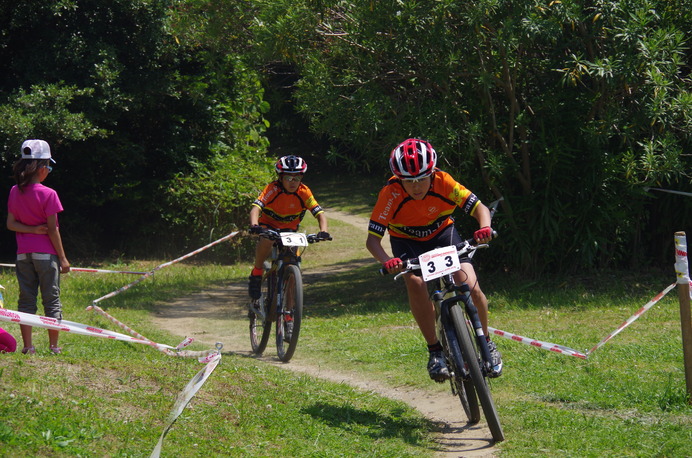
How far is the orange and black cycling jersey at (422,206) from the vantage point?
21.2ft

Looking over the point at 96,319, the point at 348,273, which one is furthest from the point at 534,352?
the point at 348,273

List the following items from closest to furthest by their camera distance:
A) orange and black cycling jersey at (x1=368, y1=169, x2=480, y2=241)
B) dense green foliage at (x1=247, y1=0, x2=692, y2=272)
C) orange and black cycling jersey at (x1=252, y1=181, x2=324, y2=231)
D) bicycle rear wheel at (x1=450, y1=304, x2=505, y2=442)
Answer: bicycle rear wheel at (x1=450, y1=304, x2=505, y2=442) → orange and black cycling jersey at (x1=368, y1=169, x2=480, y2=241) → orange and black cycling jersey at (x1=252, y1=181, x2=324, y2=231) → dense green foliage at (x1=247, y1=0, x2=692, y2=272)

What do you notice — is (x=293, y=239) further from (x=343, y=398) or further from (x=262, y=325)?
(x=343, y=398)

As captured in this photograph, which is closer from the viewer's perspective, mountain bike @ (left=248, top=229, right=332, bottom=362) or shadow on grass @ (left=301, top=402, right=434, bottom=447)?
shadow on grass @ (left=301, top=402, right=434, bottom=447)

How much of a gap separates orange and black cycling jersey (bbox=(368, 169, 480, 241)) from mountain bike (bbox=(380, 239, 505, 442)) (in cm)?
46

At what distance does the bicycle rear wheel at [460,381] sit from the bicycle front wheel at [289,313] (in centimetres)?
232

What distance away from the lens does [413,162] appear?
20.1 feet

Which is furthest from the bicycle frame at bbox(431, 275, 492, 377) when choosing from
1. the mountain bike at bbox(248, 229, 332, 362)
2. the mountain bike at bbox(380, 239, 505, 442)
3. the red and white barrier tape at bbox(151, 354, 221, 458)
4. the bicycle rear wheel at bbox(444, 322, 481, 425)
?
the mountain bike at bbox(248, 229, 332, 362)

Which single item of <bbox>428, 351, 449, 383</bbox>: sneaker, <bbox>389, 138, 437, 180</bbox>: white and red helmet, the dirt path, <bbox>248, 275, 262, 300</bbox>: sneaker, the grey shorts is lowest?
the dirt path

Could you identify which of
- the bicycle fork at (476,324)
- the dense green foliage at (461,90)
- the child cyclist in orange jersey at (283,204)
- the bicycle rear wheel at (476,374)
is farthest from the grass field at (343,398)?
the dense green foliage at (461,90)

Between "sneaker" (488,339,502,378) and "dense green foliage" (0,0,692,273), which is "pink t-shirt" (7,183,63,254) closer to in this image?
"sneaker" (488,339,502,378)

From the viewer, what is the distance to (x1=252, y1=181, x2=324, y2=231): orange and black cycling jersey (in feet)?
30.2

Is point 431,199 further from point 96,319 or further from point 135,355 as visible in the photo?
point 96,319

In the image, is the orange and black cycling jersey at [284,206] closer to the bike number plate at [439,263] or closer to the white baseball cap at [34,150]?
the white baseball cap at [34,150]
